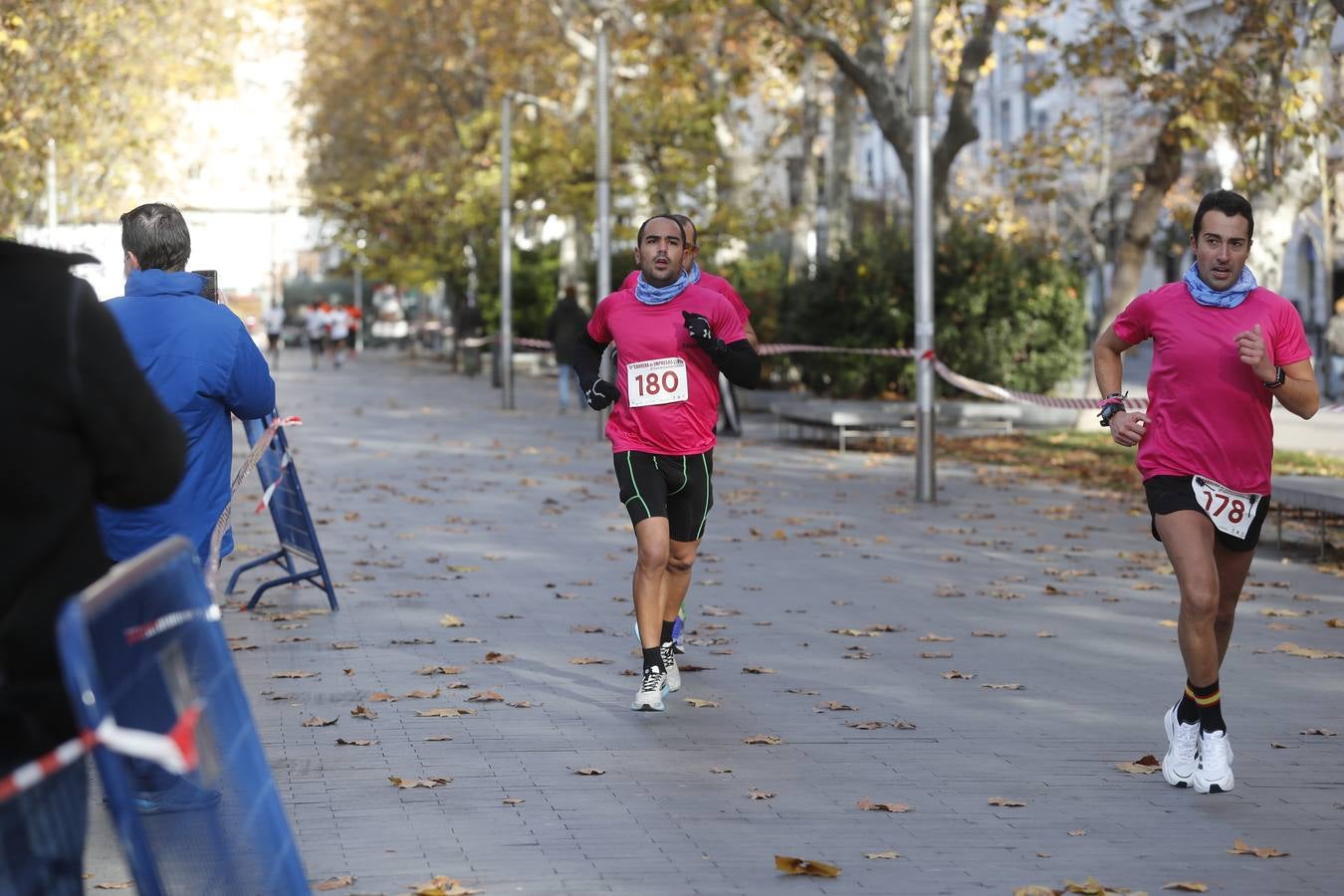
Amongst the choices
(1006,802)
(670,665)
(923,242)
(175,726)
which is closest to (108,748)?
(175,726)

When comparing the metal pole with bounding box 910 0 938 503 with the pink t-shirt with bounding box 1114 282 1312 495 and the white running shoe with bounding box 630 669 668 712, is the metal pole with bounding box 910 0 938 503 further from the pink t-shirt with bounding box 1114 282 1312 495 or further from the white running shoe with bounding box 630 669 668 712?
the pink t-shirt with bounding box 1114 282 1312 495

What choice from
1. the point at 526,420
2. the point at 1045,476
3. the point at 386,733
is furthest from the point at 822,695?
the point at 526,420

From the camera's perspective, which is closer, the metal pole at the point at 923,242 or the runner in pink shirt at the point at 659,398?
the runner in pink shirt at the point at 659,398

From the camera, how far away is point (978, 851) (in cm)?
605

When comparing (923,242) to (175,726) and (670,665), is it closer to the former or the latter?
(670,665)

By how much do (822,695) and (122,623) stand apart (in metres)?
5.43

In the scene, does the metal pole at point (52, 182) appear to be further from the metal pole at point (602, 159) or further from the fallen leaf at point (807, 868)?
the fallen leaf at point (807, 868)

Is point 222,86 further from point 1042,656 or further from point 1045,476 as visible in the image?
point 1042,656

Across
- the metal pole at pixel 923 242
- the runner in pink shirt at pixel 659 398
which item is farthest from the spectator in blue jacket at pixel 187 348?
the metal pole at pixel 923 242

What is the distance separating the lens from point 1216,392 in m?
6.83

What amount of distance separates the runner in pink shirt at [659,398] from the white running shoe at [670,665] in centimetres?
3

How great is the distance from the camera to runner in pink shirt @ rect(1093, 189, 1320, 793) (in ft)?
22.4

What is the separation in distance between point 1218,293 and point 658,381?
2.31 m

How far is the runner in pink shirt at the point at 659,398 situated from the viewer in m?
8.31
